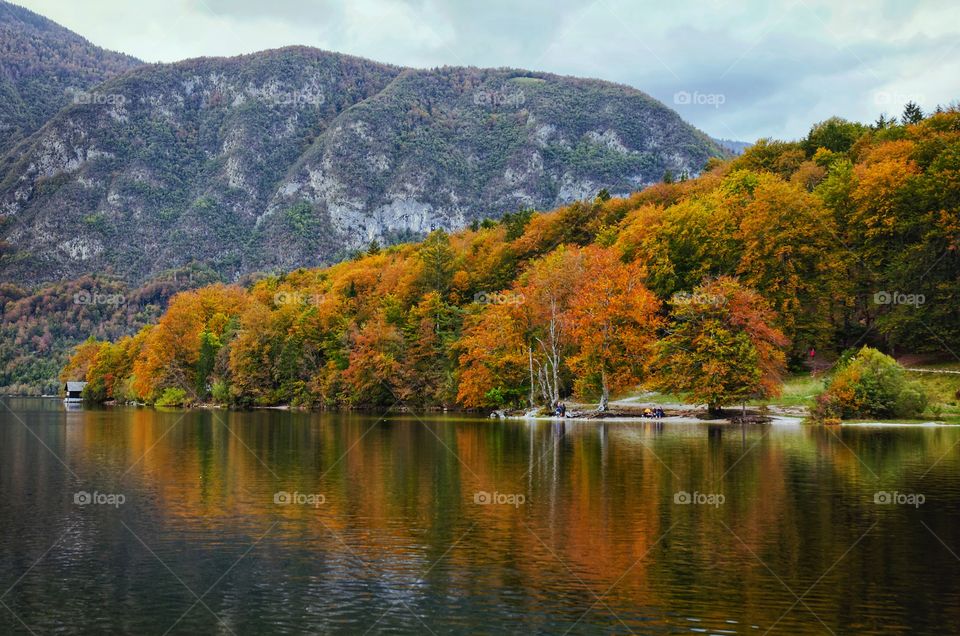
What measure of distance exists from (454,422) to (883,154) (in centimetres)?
4953

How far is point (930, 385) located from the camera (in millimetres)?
66000

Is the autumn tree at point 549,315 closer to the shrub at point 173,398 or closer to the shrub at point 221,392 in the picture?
the shrub at point 221,392

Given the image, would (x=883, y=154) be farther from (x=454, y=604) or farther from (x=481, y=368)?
(x=454, y=604)

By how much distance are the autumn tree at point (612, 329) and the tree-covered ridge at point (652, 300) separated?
0.20m

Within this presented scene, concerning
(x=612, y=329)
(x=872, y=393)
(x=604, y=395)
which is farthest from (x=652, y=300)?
(x=872, y=393)

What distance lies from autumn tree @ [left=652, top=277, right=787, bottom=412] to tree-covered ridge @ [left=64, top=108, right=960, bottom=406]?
6.0 inches

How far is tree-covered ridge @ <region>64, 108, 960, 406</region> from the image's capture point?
70.6 m

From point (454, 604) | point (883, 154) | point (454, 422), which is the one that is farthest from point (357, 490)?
point (883, 154)

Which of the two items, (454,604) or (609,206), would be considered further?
(609,206)

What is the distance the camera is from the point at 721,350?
6481 centimetres

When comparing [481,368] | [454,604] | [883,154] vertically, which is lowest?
[454,604]

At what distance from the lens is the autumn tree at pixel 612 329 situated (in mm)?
75312

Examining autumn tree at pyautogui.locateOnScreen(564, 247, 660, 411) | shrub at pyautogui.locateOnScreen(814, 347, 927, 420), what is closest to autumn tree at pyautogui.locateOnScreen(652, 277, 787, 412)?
shrub at pyautogui.locateOnScreen(814, 347, 927, 420)

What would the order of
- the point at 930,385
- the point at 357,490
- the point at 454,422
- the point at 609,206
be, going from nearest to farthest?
the point at 357,490, the point at 930,385, the point at 454,422, the point at 609,206
